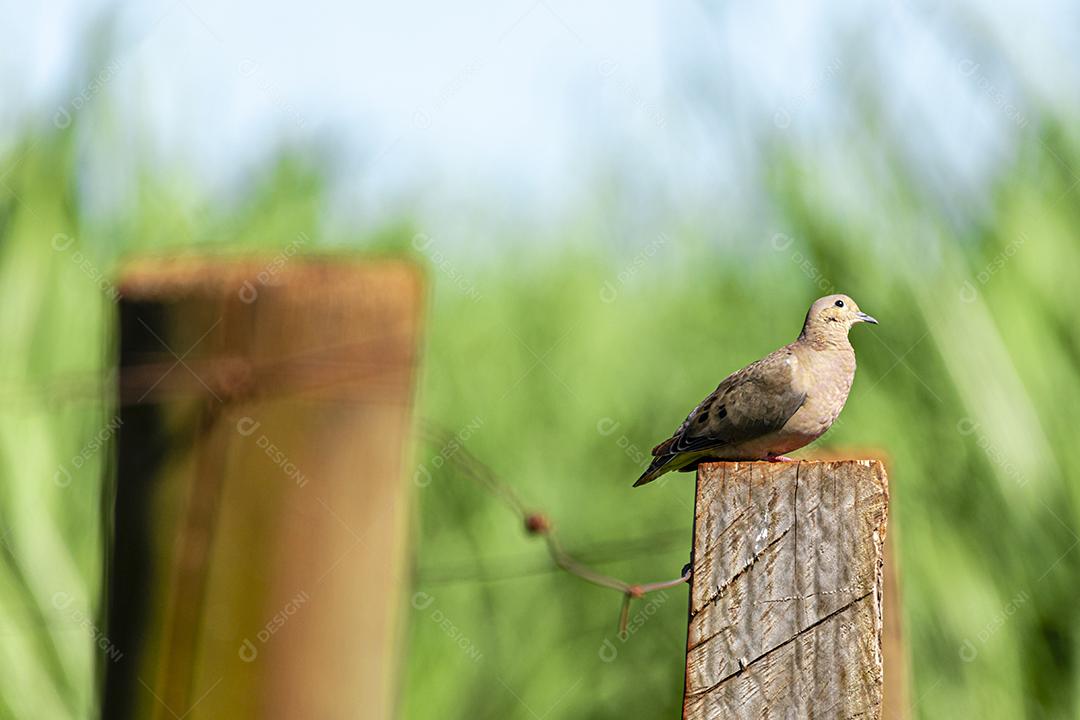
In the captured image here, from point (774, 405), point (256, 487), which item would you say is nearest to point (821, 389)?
point (774, 405)

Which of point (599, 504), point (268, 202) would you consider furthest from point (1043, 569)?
point (268, 202)

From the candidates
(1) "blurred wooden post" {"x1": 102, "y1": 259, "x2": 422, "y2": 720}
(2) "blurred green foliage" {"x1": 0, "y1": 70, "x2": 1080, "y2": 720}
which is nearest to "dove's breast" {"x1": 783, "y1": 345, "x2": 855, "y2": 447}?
(1) "blurred wooden post" {"x1": 102, "y1": 259, "x2": 422, "y2": 720}

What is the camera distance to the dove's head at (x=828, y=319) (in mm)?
2764

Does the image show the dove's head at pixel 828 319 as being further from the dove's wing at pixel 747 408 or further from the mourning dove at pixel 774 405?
the dove's wing at pixel 747 408

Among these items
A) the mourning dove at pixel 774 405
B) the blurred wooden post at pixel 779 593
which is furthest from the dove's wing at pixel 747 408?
the blurred wooden post at pixel 779 593

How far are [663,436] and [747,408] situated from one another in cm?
247

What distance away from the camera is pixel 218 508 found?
1.98m

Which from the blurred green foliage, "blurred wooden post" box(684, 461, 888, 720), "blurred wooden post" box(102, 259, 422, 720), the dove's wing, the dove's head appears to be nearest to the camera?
"blurred wooden post" box(684, 461, 888, 720)

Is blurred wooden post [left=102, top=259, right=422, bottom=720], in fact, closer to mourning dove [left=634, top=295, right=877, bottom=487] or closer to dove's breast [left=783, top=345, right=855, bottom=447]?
mourning dove [left=634, top=295, right=877, bottom=487]

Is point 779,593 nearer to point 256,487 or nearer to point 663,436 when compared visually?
point 256,487

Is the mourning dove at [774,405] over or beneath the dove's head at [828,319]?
beneath

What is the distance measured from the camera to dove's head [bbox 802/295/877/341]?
9.07 ft

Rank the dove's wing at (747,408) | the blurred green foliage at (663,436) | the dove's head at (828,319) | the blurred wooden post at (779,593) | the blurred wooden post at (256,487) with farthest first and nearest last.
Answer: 1. the blurred green foliage at (663,436)
2. the dove's head at (828,319)
3. the dove's wing at (747,408)
4. the blurred wooden post at (256,487)
5. the blurred wooden post at (779,593)

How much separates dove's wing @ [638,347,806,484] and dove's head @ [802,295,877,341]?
13cm
